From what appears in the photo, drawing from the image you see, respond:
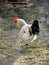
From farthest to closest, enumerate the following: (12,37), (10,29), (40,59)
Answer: (10,29) < (12,37) < (40,59)

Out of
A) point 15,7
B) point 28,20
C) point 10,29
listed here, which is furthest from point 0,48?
point 15,7

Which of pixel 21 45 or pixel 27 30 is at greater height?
pixel 27 30

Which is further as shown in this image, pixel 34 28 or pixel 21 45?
pixel 21 45

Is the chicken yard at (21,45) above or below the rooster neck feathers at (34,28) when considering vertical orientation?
below

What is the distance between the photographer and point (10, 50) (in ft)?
19.2

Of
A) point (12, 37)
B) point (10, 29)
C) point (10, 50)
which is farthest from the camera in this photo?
point (10, 29)

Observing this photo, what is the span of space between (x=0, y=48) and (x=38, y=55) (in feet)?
3.11

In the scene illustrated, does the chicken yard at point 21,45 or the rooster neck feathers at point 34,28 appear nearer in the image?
the chicken yard at point 21,45

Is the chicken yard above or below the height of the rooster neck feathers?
below

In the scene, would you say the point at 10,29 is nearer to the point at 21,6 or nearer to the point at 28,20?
the point at 28,20

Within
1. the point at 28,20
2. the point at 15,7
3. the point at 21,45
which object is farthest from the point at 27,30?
the point at 15,7

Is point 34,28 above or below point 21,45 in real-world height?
above

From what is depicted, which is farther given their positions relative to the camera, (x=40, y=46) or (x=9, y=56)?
(x=40, y=46)

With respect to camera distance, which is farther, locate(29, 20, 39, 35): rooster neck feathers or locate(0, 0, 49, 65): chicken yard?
locate(29, 20, 39, 35): rooster neck feathers
